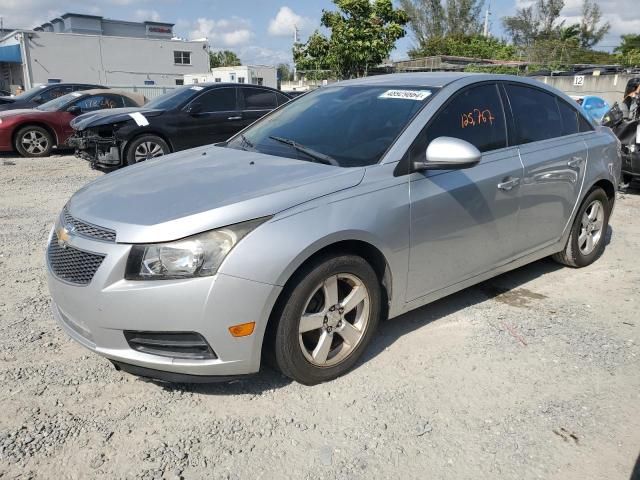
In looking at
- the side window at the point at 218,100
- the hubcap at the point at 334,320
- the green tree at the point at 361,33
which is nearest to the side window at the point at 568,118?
the hubcap at the point at 334,320

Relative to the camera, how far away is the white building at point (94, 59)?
129ft

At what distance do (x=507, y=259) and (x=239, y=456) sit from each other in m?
2.45

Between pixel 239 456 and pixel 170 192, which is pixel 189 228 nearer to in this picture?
pixel 170 192

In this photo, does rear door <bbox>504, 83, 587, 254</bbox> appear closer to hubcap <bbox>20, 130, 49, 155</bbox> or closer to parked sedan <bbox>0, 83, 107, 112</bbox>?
hubcap <bbox>20, 130, 49, 155</bbox>

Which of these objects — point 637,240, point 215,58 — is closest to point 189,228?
point 637,240

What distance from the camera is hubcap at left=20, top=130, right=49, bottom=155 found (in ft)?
37.2

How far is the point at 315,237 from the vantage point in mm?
2732

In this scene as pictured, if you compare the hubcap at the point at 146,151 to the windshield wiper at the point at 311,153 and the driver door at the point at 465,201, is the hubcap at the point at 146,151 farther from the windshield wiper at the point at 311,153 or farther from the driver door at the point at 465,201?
the driver door at the point at 465,201

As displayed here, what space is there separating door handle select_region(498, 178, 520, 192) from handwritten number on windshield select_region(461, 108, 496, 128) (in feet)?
1.41

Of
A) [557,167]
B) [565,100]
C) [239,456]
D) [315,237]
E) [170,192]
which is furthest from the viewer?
[565,100]

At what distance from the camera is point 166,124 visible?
920cm

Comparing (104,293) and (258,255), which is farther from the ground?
(258,255)

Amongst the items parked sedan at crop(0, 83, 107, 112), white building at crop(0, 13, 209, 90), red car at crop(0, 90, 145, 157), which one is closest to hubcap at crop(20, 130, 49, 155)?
red car at crop(0, 90, 145, 157)

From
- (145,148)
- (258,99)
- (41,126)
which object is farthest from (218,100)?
(41,126)
